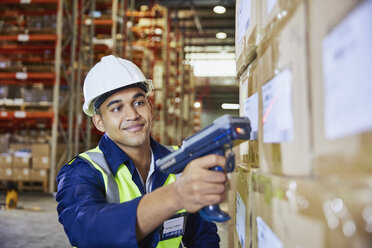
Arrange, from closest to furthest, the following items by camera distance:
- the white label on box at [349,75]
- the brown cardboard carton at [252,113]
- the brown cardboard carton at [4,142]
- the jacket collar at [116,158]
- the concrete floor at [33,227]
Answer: the white label on box at [349,75] < the brown cardboard carton at [252,113] < the jacket collar at [116,158] < the concrete floor at [33,227] < the brown cardboard carton at [4,142]

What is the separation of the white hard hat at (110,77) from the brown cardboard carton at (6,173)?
19.5 feet

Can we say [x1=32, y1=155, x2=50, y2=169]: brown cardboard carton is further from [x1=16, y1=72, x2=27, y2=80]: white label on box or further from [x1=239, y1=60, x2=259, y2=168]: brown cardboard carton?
[x1=239, y1=60, x2=259, y2=168]: brown cardboard carton

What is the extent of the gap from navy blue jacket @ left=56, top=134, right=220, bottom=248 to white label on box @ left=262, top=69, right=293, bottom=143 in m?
0.48

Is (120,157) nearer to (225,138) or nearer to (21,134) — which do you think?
(225,138)

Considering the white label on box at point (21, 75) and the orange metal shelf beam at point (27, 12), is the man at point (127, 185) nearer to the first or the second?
the white label on box at point (21, 75)

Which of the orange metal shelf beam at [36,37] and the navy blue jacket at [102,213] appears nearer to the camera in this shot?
the navy blue jacket at [102,213]

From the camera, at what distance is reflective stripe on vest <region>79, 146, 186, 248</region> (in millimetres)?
1592

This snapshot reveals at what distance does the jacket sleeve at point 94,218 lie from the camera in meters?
1.08

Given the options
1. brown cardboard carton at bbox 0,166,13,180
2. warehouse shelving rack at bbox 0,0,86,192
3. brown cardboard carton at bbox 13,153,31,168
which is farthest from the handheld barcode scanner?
brown cardboard carton at bbox 0,166,13,180

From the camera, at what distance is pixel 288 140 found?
77 centimetres

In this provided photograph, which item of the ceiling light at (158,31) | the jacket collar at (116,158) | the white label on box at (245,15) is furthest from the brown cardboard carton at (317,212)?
the ceiling light at (158,31)

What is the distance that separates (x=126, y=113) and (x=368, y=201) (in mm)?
1418

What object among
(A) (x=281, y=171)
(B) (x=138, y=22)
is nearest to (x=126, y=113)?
(A) (x=281, y=171)

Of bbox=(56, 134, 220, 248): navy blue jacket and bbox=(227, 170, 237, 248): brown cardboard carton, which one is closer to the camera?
bbox=(56, 134, 220, 248): navy blue jacket
